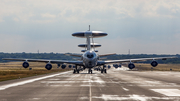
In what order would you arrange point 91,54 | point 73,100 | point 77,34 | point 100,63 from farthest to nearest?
point 77,34, point 100,63, point 91,54, point 73,100

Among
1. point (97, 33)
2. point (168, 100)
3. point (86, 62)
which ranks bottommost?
point (168, 100)

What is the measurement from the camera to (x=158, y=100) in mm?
17484

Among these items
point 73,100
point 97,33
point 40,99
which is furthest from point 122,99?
point 97,33

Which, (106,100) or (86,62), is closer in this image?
(106,100)

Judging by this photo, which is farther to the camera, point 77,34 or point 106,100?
point 77,34

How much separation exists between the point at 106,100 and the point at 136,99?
241 cm

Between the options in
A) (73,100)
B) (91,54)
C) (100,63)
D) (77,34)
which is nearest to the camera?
(73,100)

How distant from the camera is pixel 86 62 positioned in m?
56.4

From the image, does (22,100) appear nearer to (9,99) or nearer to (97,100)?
(9,99)

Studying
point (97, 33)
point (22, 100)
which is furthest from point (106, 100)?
point (97, 33)

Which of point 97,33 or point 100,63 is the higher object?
point 97,33

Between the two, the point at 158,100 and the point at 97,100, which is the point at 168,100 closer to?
the point at 158,100

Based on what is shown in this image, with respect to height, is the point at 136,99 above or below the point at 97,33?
below

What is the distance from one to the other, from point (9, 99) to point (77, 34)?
5119cm
